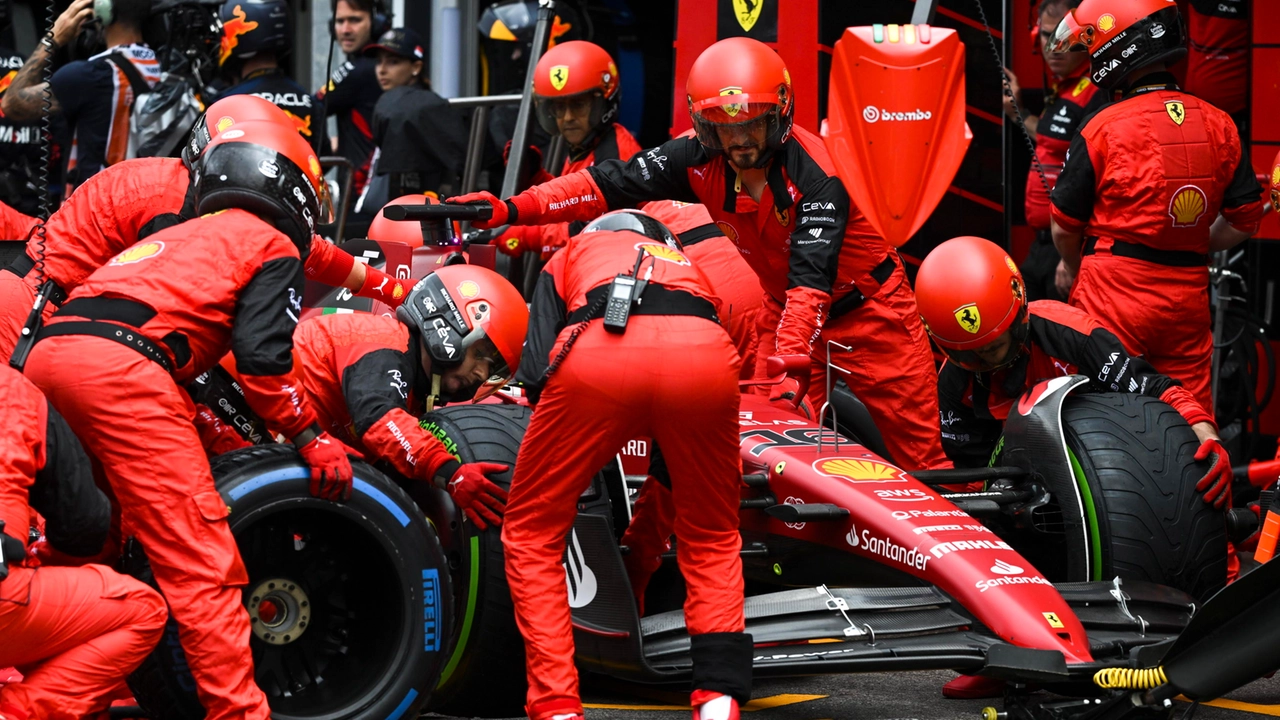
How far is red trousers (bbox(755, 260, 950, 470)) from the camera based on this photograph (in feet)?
21.0

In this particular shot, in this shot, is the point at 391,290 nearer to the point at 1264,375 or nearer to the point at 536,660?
the point at 536,660

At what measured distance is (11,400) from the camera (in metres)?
3.71

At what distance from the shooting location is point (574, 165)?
25.0ft


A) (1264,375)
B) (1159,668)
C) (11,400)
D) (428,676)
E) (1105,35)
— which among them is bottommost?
(1264,375)

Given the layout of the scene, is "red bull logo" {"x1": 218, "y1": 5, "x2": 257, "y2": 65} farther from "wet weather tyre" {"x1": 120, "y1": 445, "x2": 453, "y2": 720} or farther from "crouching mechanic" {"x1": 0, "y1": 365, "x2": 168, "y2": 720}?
"crouching mechanic" {"x1": 0, "y1": 365, "x2": 168, "y2": 720}

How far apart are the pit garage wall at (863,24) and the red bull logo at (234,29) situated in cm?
226

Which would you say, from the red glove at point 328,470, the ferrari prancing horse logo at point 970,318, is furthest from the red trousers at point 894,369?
the red glove at point 328,470

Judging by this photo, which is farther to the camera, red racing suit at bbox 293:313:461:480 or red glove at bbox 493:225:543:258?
red glove at bbox 493:225:543:258

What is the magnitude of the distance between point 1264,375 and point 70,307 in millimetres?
6149

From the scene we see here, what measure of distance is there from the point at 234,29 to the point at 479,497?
4713 millimetres

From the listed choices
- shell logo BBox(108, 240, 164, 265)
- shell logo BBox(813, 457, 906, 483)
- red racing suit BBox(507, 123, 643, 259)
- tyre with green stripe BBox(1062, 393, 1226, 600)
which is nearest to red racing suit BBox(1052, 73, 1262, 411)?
tyre with green stripe BBox(1062, 393, 1226, 600)

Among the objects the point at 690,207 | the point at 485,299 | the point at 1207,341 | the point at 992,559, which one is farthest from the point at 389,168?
the point at 992,559

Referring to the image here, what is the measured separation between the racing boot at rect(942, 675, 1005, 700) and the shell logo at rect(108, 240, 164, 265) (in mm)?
2592

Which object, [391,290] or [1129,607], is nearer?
[1129,607]
